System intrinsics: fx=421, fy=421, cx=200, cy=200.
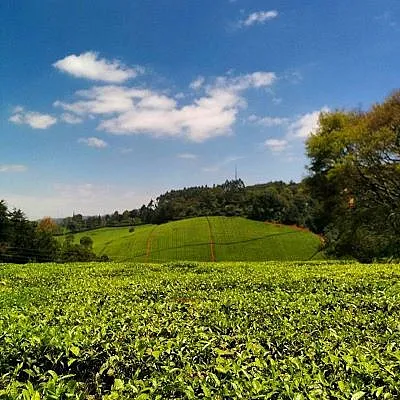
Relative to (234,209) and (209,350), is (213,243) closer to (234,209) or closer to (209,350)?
(234,209)

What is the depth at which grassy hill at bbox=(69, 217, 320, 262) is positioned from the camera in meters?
76.6

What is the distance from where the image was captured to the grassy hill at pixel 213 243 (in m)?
76.6

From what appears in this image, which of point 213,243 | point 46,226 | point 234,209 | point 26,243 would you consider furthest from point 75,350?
point 234,209

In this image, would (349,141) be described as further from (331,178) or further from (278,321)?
(278,321)

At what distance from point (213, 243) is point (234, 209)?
27.2 meters

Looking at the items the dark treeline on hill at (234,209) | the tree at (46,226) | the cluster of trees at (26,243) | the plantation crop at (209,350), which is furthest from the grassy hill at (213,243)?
the plantation crop at (209,350)

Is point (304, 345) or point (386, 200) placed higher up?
point (386, 200)

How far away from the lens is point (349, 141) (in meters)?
33.6

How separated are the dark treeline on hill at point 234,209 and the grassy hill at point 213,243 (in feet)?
12.7

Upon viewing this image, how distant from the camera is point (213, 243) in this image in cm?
8369

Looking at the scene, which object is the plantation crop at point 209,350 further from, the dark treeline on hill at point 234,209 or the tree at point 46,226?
the dark treeline on hill at point 234,209

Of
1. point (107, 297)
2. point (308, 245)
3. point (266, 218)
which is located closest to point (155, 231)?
point (266, 218)

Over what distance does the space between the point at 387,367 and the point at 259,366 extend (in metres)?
1.13

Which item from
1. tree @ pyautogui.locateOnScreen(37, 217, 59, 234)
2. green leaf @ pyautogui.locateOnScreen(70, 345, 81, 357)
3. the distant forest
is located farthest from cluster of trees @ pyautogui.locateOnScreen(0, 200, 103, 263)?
green leaf @ pyautogui.locateOnScreen(70, 345, 81, 357)
